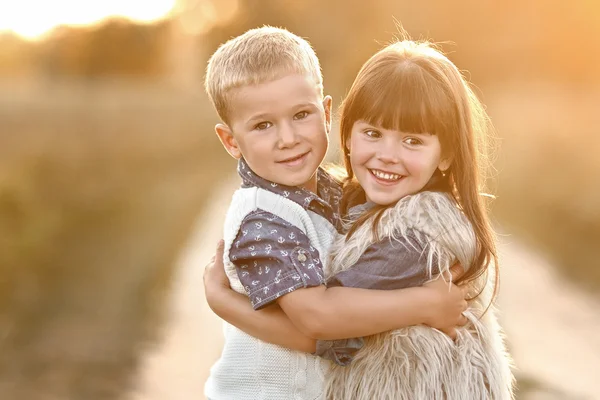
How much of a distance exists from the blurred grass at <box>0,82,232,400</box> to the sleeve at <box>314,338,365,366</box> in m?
3.39

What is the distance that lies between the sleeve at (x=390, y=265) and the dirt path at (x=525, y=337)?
322 cm

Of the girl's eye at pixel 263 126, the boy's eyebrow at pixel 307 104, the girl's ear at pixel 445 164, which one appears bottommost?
the girl's ear at pixel 445 164

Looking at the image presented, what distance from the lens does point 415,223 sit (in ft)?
8.71

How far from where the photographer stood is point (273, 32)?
2820mm

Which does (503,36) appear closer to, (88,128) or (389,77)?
(88,128)

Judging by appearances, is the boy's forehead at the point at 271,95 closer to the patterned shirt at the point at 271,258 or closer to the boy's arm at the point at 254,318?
the patterned shirt at the point at 271,258

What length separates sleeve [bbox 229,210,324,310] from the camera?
254 cm

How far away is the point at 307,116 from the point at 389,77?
0.97 ft

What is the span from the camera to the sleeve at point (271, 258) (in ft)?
8.34

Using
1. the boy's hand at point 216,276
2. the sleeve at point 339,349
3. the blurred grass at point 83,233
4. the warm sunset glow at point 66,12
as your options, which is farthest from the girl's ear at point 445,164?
the warm sunset glow at point 66,12

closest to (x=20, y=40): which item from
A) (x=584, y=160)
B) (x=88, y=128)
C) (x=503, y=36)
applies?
(x=88, y=128)

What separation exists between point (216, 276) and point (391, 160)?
2.49 ft

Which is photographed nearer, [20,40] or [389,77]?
[389,77]

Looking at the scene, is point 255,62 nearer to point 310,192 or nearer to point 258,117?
point 258,117
